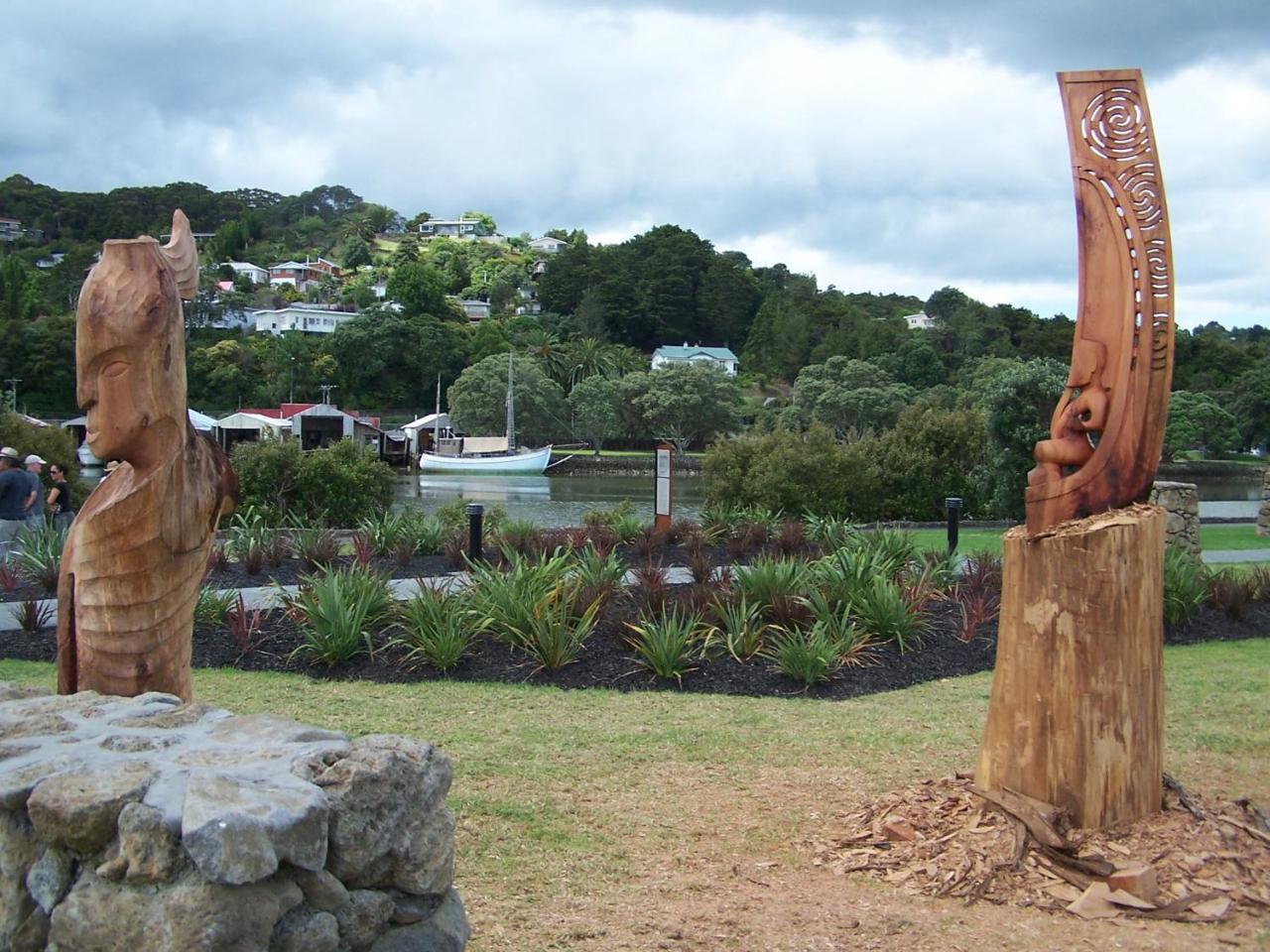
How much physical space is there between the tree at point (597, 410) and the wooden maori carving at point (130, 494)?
53.3 meters

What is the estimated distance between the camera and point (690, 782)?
581 cm

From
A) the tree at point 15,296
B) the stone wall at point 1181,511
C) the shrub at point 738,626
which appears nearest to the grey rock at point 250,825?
the shrub at point 738,626

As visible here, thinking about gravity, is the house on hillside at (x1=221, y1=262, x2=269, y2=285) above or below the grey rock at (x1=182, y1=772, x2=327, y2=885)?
above

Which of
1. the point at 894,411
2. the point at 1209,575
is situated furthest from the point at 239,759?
the point at 894,411

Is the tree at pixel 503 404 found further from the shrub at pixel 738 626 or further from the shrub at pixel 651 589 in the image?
the shrub at pixel 738 626

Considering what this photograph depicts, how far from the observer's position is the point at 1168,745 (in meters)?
6.59

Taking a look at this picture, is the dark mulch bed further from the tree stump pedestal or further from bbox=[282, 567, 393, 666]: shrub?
the tree stump pedestal

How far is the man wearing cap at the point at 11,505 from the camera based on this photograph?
41.5 feet

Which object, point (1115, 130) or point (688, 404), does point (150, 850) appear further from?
point (688, 404)

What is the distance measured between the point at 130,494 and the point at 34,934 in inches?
76.3

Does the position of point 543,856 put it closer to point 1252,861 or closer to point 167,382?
point 167,382

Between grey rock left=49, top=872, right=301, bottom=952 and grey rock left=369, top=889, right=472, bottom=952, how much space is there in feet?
1.20

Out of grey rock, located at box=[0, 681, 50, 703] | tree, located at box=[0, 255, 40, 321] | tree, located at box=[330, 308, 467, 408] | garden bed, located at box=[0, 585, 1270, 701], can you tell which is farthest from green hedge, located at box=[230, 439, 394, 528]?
tree, located at box=[330, 308, 467, 408]

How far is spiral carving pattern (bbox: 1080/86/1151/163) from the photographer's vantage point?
4945 mm
